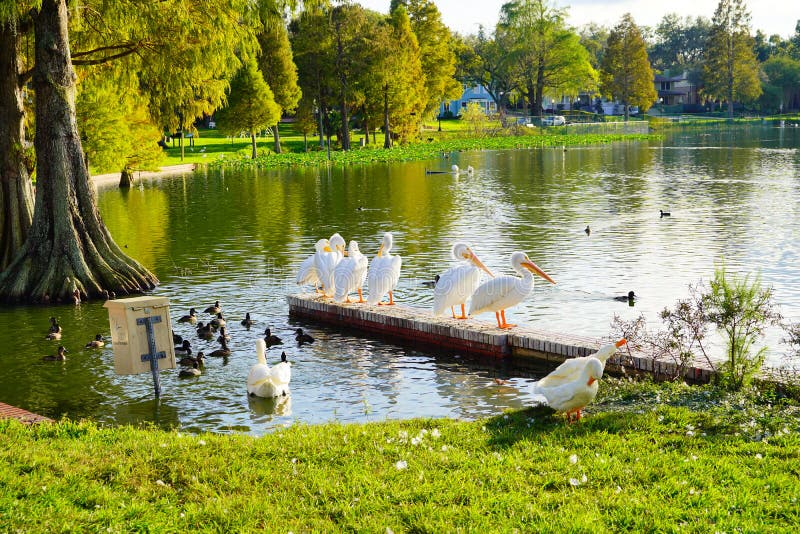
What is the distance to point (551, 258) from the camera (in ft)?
82.4

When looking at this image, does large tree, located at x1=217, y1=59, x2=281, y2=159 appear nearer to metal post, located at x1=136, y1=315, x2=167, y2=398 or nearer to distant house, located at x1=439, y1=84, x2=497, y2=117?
metal post, located at x1=136, y1=315, x2=167, y2=398

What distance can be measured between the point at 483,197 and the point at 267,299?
22980 millimetres

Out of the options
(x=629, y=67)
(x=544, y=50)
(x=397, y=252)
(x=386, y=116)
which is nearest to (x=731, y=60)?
(x=629, y=67)

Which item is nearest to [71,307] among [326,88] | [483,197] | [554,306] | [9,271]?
[9,271]

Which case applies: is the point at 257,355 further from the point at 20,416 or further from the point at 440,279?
the point at 440,279

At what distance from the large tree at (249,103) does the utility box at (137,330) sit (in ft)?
190

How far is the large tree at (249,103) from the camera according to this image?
225ft

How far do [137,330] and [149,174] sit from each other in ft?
171

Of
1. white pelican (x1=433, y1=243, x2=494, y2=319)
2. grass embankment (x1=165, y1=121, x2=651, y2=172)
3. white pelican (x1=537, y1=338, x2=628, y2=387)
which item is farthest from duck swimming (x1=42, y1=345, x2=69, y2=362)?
grass embankment (x1=165, y1=121, x2=651, y2=172)

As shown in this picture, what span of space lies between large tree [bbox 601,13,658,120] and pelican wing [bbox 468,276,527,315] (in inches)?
4345

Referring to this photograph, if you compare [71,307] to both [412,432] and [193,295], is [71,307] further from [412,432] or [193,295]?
[412,432]

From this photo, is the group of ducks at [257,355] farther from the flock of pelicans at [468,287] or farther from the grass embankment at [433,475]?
the grass embankment at [433,475]

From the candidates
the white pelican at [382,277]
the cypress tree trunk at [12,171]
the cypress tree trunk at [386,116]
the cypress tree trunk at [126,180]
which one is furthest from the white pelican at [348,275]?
the cypress tree trunk at [386,116]

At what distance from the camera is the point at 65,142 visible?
2081cm
